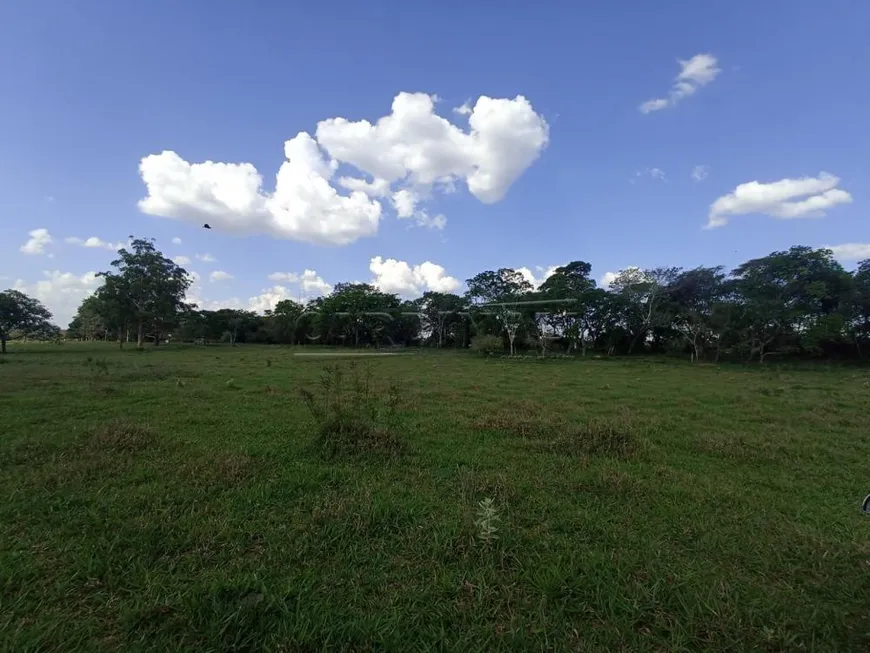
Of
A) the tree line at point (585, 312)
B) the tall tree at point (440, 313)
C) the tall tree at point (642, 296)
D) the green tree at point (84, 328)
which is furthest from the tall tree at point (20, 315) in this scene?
the tall tree at point (642, 296)

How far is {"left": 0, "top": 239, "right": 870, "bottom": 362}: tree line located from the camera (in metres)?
32.8

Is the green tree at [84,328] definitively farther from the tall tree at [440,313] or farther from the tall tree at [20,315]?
the tall tree at [440,313]

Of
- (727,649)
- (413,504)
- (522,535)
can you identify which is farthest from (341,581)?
(727,649)

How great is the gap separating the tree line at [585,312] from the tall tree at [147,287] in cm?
11

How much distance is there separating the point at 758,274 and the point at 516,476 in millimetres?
42113

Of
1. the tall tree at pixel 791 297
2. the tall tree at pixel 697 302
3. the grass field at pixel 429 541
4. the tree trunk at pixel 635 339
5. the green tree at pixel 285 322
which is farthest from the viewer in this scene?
the green tree at pixel 285 322

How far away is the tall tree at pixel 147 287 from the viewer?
40.9 meters

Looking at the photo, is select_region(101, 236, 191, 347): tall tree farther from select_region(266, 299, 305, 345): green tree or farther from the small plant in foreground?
the small plant in foreground

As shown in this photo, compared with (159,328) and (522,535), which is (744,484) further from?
(159,328)

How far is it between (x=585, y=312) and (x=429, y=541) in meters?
46.4

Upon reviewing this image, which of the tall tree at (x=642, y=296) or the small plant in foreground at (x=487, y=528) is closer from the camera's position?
the small plant in foreground at (x=487, y=528)

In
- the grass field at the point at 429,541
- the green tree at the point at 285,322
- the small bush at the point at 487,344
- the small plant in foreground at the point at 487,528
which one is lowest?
the grass field at the point at 429,541

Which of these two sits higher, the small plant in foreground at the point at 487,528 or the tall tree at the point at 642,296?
the tall tree at the point at 642,296

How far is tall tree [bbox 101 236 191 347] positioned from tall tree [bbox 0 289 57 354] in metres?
5.93
